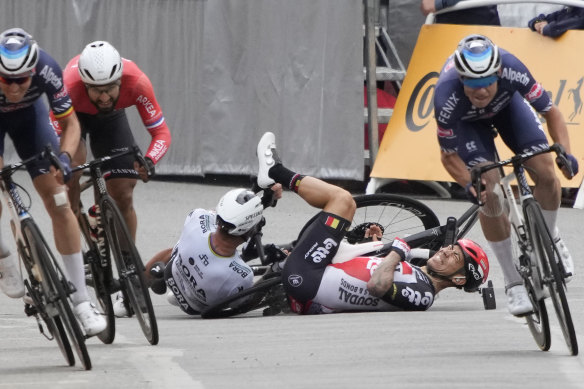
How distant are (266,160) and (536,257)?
9.03 ft

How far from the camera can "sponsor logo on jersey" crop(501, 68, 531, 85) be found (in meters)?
7.62

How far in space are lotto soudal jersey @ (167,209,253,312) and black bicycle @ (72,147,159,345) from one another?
0.65 metres

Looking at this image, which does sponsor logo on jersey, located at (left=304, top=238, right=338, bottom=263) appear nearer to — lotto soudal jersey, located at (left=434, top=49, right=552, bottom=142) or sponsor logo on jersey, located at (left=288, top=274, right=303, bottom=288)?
sponsor logo on jersey, located at (left=288, top=274, right=303, bottom=288)

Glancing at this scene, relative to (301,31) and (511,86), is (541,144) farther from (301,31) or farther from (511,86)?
(301,31)

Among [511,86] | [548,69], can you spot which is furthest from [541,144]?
[548,69]

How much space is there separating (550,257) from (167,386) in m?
1.96

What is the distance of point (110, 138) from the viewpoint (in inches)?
367

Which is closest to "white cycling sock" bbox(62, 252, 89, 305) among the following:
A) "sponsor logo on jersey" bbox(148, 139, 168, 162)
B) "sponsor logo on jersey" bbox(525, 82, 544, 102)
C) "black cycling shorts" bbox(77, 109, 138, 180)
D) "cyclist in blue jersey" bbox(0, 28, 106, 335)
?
"cyclist in blue jersey" bbox(0, 28, 106, 335)

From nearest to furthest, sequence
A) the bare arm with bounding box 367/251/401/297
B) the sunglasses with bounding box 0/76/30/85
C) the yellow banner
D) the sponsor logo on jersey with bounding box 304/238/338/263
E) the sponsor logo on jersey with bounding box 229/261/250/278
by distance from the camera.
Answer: the sunglasses with bounding box 0/76/30/85 < the bare arm with bounding box 367/251/401/297 < the sponsor logo on jersey with bounding box 304/238/338/263 < the sponsor logo on jersey with bounding box 229/261/250/278 < the yellow banner

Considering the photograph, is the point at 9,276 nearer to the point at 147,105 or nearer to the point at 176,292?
the point at 176,292


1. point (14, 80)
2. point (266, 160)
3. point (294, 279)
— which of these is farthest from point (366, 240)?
point (14, 80)

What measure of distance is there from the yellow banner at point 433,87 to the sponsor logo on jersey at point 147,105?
4302 millimetres

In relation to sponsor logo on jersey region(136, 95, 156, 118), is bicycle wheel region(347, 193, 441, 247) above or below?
below

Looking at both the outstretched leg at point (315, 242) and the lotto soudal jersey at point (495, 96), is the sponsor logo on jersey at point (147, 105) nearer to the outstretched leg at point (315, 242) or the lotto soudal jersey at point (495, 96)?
the outstretched leg at point (315, 242)
